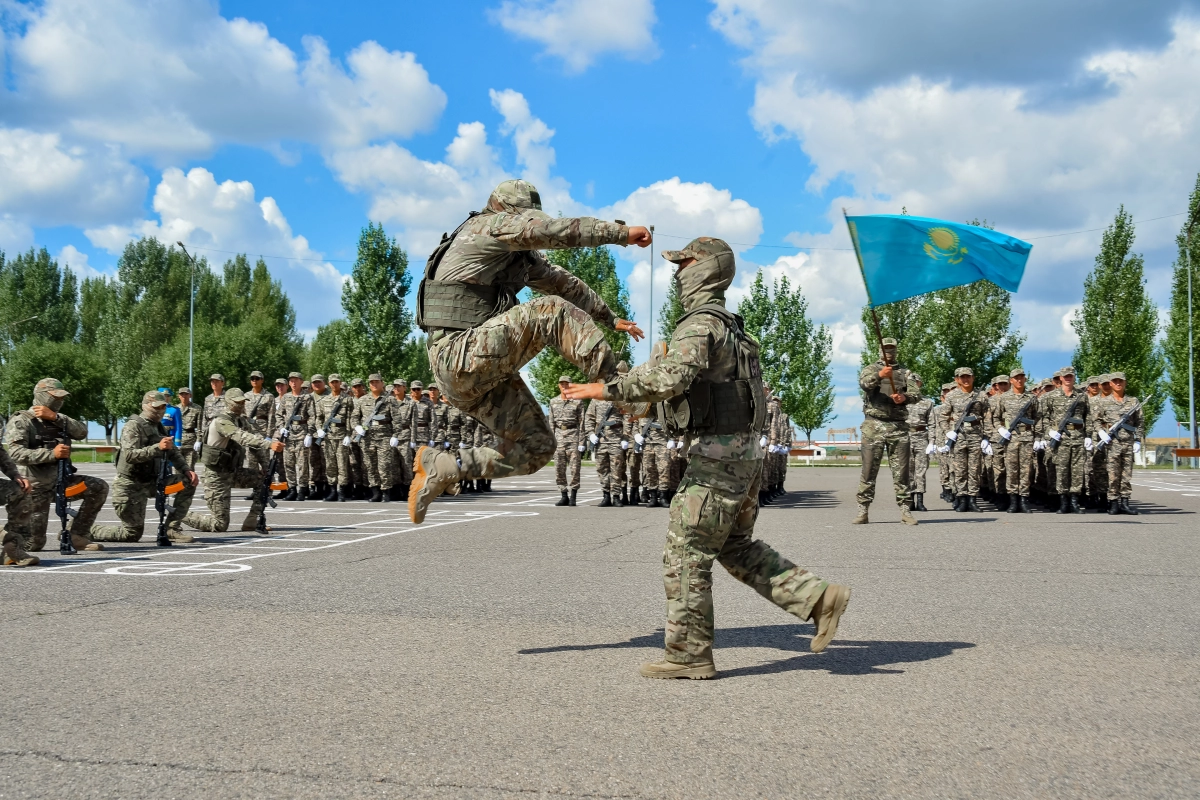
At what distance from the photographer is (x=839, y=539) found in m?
11.5

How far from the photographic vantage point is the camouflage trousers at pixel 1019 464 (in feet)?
54.4

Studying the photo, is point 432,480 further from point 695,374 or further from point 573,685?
point 695,374

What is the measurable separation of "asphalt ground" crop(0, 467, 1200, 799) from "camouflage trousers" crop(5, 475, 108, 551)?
0.55 metres

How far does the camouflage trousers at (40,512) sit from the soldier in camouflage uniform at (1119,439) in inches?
563

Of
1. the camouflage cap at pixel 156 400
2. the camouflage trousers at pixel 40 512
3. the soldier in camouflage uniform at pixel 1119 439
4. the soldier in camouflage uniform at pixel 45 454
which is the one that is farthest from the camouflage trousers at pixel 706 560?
the soldier in camouflage uniform at pixel 1119 439

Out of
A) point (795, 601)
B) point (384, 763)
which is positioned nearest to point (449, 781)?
point (384, 763)

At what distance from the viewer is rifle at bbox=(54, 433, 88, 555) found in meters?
10.2

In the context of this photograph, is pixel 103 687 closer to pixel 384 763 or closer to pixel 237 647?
pixel 237 647

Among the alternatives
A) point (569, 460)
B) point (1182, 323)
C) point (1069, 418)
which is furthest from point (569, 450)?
point (1182, 323)

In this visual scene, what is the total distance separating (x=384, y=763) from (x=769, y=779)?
4.34 ft

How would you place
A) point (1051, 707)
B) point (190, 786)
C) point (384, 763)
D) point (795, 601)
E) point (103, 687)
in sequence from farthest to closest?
point (795, 601) → point (103, 687) → point (1051, 707) → point (384, 763) → point (190, 786)

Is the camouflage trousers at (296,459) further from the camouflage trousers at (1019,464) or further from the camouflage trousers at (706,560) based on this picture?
the camouflage trousers at (706,560)

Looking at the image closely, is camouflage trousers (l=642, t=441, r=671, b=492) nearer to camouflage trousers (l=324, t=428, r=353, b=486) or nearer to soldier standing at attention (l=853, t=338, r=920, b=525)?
soldier standing at attention (l=853, t=338, r=920, b=525)

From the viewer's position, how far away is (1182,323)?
4550 cm
